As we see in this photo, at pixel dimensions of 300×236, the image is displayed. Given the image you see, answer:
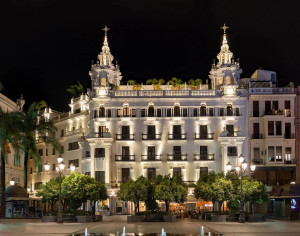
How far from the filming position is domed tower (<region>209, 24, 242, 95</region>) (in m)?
82.3

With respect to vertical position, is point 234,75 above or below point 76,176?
above

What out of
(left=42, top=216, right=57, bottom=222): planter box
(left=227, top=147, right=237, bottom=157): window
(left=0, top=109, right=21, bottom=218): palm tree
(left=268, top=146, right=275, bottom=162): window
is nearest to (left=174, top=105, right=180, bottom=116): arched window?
(left=227, top=147, right=237, bottom=157): window

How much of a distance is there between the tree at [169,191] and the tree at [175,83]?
83.3 feet

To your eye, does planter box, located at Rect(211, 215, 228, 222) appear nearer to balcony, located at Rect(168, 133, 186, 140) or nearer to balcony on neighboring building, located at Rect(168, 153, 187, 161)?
balcony on neighboring building, located at Rect(168, 153, 187, 161)

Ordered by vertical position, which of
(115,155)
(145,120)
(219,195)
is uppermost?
(145,120)

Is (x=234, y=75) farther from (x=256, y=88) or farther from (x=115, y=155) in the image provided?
(x=115, y=155)

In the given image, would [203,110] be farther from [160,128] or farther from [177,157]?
[177,157]

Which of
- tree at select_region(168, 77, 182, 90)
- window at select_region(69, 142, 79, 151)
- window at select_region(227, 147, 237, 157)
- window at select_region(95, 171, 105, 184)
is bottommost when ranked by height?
window at select_region(95, 171, 105, 184)

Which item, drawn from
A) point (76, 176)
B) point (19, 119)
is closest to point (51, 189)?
point (76, 176)

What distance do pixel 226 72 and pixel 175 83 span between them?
8.21 m

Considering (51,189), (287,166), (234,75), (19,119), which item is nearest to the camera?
(19,119)

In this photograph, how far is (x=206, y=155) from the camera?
82.0 meters

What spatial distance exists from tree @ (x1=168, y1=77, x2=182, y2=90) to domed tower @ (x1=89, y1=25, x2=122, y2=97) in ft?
28.1

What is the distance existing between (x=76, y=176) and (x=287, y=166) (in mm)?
32693
